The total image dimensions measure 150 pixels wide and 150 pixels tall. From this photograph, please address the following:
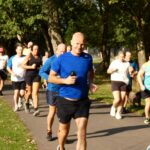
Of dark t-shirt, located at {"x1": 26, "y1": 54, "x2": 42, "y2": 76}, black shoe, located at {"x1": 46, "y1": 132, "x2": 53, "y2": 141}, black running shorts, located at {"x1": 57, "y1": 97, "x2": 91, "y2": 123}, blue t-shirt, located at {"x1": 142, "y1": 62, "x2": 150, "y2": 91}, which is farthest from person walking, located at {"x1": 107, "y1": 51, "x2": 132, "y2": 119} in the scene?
black running shorts, located at {"x1": 57, "y1": 97, "x2": 91, "y2": 123}

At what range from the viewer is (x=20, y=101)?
659 inches

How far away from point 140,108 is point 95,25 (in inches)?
1520

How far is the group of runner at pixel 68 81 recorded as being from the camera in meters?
8.18

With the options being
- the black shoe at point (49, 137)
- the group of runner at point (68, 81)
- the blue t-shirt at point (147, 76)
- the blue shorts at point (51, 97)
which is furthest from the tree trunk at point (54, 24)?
the black shoe at point (49, 137)

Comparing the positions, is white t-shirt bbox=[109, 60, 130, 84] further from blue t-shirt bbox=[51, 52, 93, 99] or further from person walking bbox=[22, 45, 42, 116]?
blue t-shirt bbox=[51, 52, 93, 99]

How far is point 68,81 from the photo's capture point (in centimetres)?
803

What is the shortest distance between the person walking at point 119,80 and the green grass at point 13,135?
250cm

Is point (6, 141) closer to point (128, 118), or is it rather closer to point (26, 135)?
point (26, 135)

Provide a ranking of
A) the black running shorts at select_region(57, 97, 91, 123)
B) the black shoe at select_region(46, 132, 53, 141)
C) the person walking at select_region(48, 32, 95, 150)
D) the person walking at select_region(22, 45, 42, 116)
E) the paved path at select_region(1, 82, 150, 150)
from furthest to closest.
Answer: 1. the person walking at select_region(22, 45, 42, 116)
2. the black shoe at select_region(46, 132, 53, 141)
3. the paved path at select_region(1, 82, 150, 150)
4. the black running shorts at select_region(57, 97, 91, 123)
5. the person walking at select_region(48, 32, 95, 150)

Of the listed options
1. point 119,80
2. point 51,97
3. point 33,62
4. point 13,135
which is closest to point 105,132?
point 51,97

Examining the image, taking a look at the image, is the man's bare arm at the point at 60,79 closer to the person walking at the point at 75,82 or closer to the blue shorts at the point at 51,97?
the person walking at the point at 75,82

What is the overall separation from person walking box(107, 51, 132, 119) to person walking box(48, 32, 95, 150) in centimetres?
573

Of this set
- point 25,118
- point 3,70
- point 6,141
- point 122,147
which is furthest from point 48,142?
point 3,70

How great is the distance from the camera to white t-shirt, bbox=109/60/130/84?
1418 centimetres
